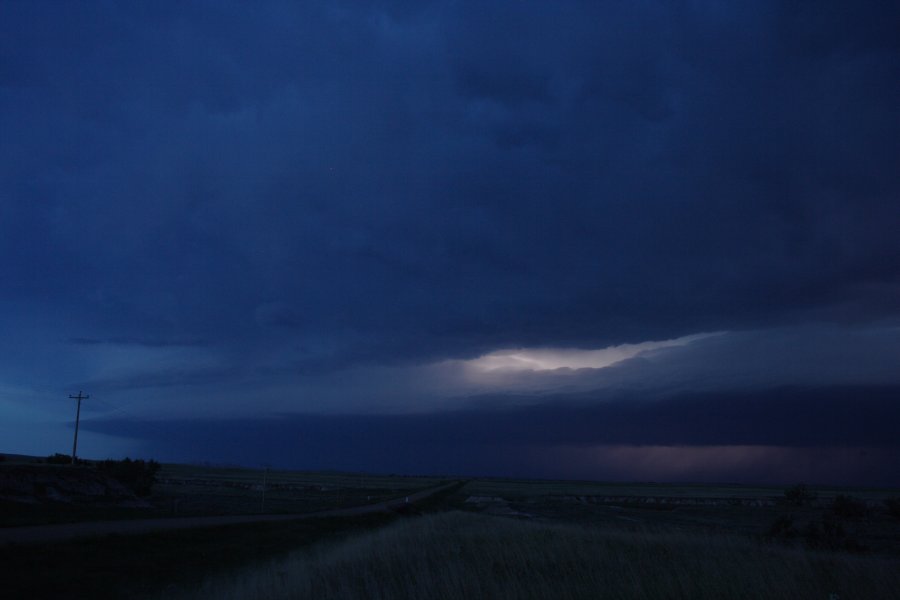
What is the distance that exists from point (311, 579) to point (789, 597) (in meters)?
9.00

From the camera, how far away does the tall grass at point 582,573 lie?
10.8 meters

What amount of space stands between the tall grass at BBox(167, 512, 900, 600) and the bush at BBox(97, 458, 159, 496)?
52.9 meters

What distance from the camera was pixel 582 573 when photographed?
12.7 meters

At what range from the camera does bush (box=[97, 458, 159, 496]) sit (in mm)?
61469

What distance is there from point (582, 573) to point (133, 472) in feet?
206

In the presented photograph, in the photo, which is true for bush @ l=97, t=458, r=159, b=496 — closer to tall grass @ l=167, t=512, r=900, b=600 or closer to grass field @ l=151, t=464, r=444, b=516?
grass field @ l=151, t=464, r=444, b=516

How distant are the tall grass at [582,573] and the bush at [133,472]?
5289 centimetres

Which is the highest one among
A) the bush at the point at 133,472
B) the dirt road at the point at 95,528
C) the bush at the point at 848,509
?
the bush at the point at 133,472

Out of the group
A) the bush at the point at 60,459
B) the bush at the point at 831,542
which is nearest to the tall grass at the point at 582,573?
the bush at the point at 831,542

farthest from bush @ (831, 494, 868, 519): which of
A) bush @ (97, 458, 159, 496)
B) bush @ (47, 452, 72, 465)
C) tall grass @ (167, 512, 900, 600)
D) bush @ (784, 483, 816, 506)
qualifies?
bush @ (47, 452, 72, 465)

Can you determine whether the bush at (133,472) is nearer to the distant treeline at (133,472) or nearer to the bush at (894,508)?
the distant treeline at (133,472)

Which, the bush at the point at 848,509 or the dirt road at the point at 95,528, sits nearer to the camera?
the dirt road at the point at 95,528

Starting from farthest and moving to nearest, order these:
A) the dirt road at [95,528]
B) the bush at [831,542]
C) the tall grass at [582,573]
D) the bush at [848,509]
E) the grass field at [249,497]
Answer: the bush at [848,509]
the grass field at [249,497]
the bush at [831,542]
the dirt road at [95,528]
the tall grass at [582,573]

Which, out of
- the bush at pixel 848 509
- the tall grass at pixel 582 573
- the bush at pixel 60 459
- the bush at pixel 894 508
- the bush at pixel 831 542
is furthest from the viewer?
the bush at pixel 60 459
